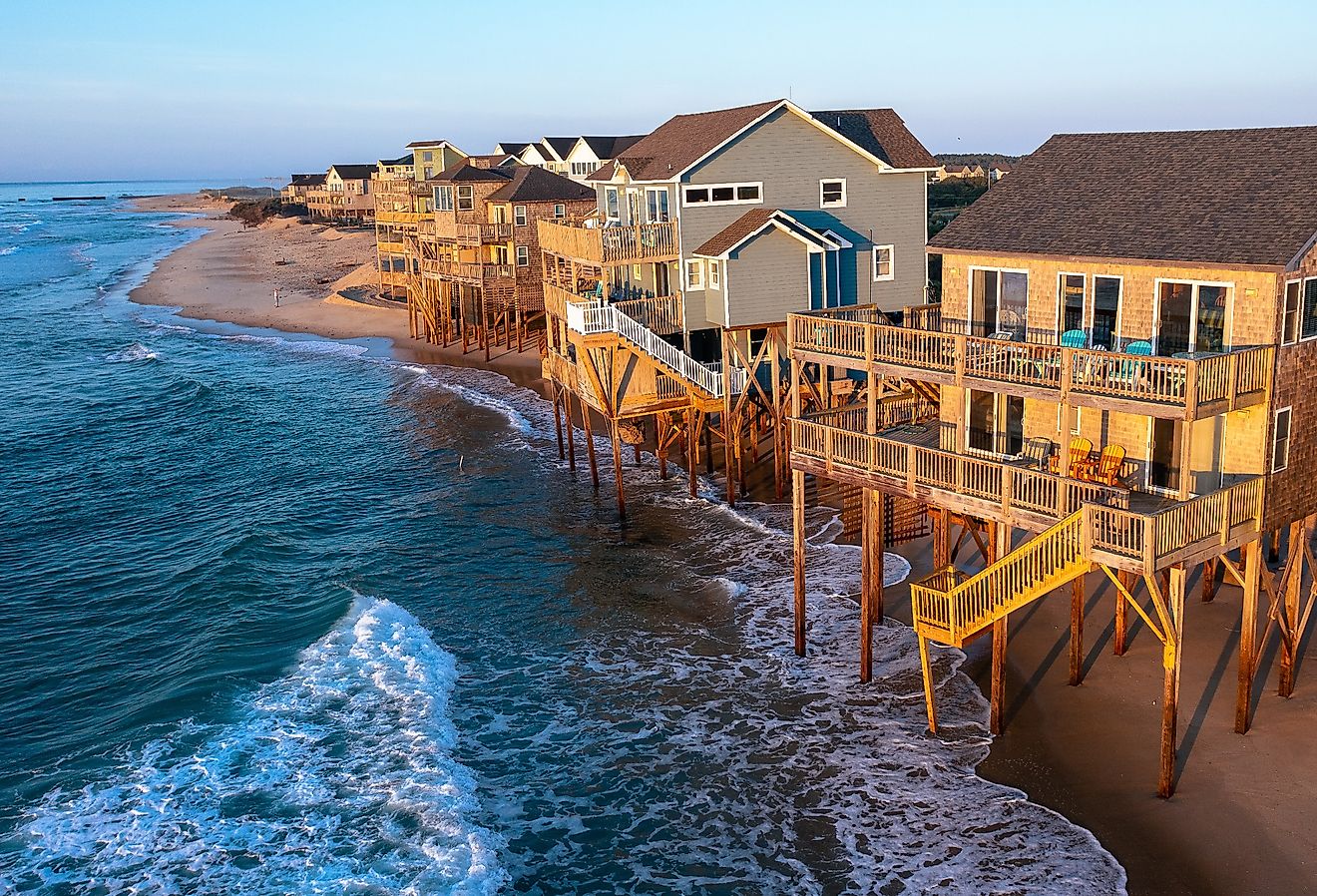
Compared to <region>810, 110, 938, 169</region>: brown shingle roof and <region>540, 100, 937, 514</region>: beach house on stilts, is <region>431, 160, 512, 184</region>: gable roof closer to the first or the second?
<region>540, 100, 937, 514</region>: beach house on stilts

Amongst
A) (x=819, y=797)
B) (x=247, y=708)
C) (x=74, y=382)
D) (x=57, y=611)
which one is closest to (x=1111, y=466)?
(x=819, y=797)

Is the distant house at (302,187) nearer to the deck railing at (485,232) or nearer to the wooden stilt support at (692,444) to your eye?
the deck railing at (485,232)

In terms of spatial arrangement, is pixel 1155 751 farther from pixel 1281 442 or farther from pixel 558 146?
pixel 558 146

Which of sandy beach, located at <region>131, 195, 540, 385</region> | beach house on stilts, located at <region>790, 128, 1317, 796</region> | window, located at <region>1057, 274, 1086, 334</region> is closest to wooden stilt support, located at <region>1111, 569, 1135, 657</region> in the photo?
beach house on stilts, located at <region>790, 128, 1317, 796</region>

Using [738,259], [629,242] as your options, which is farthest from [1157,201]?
[629,242]

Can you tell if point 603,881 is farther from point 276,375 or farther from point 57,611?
point 276,375

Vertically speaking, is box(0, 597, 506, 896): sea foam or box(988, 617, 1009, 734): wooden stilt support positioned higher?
box(988, 617, 1009, 734): wooden stilt support
